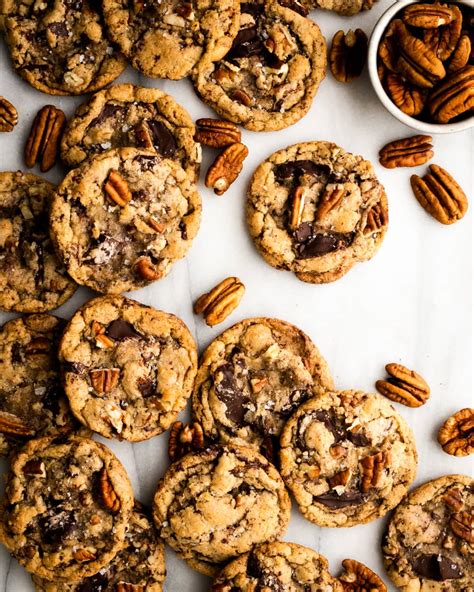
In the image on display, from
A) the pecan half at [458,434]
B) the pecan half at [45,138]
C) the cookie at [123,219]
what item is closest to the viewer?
the cookie at [123,219]

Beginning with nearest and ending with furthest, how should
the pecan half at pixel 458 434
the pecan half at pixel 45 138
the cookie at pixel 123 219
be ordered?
the cookie at pixel 123 219, the pecan half at pixel 45 138, the pecan half at pixel 458 434

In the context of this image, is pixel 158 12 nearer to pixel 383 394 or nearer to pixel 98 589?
pixel 383 394

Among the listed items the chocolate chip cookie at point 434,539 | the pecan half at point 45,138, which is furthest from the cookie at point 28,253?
the chocolate chip cookie at point 434,539

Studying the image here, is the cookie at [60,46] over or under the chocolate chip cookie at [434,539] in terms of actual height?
over

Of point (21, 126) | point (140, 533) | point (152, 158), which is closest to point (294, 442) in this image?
point (140, 533)

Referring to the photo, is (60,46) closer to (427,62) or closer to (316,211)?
(316,211)

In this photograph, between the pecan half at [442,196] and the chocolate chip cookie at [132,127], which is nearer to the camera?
the chocolate chip cookie at [132,127]

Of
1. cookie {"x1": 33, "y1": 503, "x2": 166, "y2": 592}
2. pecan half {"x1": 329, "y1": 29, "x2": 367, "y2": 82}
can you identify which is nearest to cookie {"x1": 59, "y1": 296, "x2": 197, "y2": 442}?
cookie {"x1": 33, "y1": 503, "x2": 166, "y2": 592}

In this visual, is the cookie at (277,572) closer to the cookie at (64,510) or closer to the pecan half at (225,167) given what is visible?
the cookie at (64,510)
